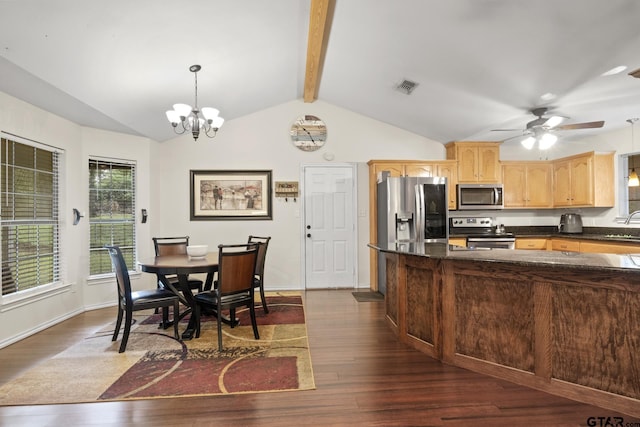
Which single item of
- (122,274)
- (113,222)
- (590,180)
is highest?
(590,180)

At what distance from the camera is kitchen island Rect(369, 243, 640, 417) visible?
202 cm

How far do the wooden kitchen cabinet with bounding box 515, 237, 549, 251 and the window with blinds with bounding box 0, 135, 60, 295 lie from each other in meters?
6.18

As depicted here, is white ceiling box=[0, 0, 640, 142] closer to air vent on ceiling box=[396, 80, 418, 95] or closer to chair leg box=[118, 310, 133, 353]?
air vent on ceiling box=[396, 80, 418, 95]

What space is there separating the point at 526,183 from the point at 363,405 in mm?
4715

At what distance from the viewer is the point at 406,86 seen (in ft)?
13.8

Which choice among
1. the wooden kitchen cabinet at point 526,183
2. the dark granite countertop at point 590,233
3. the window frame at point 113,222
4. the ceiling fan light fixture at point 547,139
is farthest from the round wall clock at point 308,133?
the ceiling fan light fixture at point 547,139

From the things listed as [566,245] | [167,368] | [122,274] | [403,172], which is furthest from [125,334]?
[566,245]

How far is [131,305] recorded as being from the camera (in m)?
3.00

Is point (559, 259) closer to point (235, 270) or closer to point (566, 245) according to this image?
point (235, 270)

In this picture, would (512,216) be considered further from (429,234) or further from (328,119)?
(328,119)

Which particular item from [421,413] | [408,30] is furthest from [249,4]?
[421,413]

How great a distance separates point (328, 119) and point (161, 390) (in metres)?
4.42

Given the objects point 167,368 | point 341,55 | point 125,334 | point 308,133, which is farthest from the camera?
point 308,133

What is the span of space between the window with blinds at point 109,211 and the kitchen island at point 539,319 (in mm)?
4025
